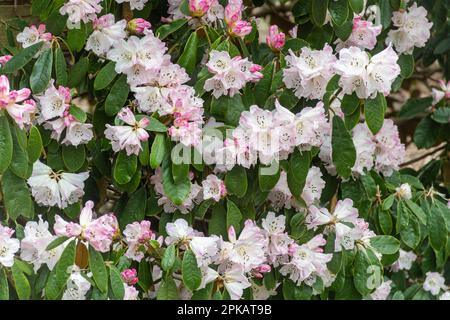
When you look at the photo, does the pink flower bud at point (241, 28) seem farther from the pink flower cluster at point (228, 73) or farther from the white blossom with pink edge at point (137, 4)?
the white blossom with pink edge at point (137, 4)

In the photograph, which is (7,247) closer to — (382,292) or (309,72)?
(309,72)

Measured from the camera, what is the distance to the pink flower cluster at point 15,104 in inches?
65.1

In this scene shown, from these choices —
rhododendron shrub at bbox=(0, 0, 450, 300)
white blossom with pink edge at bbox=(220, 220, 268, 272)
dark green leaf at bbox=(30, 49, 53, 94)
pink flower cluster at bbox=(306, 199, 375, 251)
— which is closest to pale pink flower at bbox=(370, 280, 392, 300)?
rhododendron shrub at bbox=(0, 0, 450, 300)

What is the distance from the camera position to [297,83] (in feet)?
6.17

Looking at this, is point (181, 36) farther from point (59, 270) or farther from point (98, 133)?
point (59, 270)

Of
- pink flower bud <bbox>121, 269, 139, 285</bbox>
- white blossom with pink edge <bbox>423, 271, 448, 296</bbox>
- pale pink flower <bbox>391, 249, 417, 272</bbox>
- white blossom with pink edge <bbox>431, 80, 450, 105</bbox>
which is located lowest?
white blossom with pink edge <bbox>423, 271, 448, 296</bbox>

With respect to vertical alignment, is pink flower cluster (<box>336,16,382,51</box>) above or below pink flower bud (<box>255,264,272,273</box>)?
above

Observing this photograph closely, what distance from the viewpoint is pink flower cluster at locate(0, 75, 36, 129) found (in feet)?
5.43

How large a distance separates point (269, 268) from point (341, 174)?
29 centimetres

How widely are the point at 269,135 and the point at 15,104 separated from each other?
0.57 meters

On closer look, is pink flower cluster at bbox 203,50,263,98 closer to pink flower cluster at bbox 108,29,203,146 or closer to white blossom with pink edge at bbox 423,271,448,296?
pink flower cluster at bbox 108,29,203,146

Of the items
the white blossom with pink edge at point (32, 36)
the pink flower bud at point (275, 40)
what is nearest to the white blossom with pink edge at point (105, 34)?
the white blossom with pink edge at point (32, 36)

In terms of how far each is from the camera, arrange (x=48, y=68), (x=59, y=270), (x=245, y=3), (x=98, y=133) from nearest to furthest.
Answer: (x=59, y=270) < (x=48, y=68) < (x=98, y=133) < (x=245, y=3)

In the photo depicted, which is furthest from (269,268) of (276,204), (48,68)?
(48,68)
